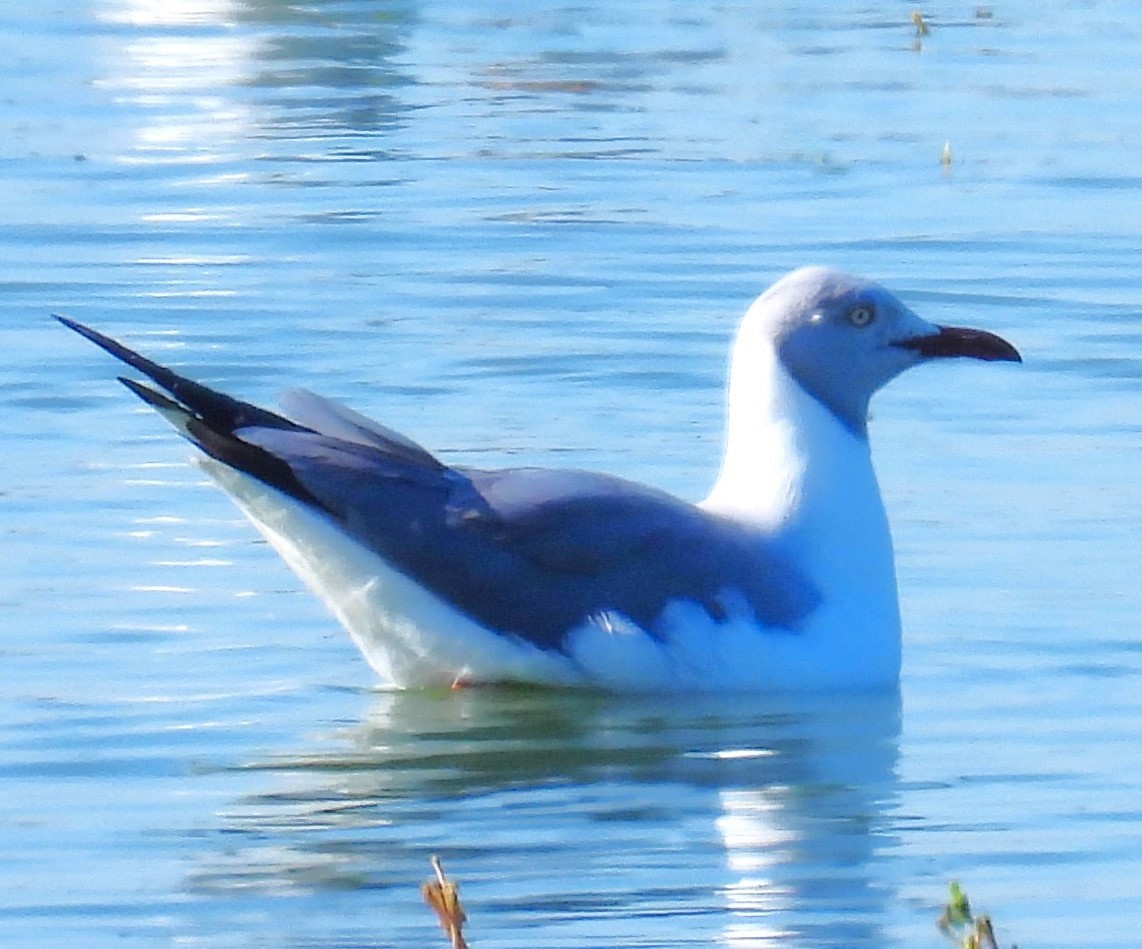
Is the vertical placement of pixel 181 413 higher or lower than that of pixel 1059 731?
higher

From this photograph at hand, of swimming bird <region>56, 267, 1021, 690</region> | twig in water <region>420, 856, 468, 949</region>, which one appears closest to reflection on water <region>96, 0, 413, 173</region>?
swimming bird <region>56, 267, 1021, 690</region>

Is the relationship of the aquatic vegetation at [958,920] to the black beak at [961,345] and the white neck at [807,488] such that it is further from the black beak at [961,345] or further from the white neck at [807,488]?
the black beak at [961,345]

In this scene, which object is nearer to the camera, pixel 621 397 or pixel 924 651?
pixel 924 651

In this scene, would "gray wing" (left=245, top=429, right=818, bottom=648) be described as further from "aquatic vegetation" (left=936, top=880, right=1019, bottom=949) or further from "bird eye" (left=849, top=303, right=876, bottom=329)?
"aquatic vegetation" (left=936, top=880, right=1019, bottom=949)

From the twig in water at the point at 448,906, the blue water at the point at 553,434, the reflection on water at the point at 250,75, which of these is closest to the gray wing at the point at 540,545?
the blue water at the point at 553,434

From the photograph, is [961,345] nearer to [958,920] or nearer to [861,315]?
[861,315]

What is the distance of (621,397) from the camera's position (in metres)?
11.1

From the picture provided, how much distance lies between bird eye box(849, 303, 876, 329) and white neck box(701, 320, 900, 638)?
0.71 ft

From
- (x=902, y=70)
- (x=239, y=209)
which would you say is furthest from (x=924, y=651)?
(x=902, y=70)

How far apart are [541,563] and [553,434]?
237 cm

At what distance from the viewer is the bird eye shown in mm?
8688

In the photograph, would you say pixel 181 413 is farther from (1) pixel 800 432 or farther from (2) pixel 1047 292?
(2) pixel 1047 292

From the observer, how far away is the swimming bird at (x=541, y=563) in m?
8.19

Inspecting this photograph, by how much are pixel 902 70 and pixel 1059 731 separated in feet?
34.0
